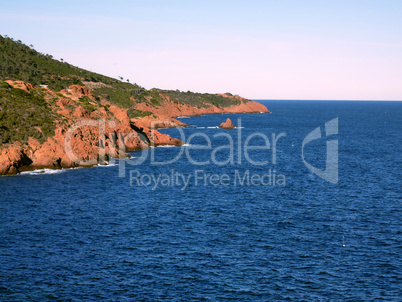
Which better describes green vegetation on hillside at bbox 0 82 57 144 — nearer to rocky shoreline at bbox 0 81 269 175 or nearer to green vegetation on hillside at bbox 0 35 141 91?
rocky shoreline at bbox 0 81 269 175

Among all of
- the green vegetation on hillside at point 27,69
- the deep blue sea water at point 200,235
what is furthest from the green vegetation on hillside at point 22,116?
the green vegetation on hillside at point 27,69

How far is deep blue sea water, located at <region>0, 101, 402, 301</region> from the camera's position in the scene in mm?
40000

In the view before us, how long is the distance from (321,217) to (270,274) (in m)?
21.5

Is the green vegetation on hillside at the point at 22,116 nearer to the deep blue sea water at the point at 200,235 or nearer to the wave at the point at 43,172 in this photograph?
the wave at the point at 43,172

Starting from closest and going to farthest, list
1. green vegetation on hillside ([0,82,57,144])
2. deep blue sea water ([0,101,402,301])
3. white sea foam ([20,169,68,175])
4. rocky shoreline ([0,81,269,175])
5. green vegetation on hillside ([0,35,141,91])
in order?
deep blue sea water ([0,101,402,301]), white sea foam ([20,169,68,175]), rocky shoreline ([0,81,269,175]), green vegetation on hillside ([0,82,57,144]), green vegetation on hillside ([0,35,141,91])

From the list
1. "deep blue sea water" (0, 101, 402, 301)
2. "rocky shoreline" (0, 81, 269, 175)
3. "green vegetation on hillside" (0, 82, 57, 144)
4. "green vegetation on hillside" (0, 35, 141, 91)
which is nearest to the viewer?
"deep blue sea water" (0, 101, 402, 301)

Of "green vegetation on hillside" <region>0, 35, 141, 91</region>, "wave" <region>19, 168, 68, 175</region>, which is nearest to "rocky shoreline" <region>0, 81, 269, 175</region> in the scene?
"wave" <region>19, 168, 68, 175</region>

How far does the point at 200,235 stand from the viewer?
5341cm

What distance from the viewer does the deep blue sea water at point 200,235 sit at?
40.0 meters

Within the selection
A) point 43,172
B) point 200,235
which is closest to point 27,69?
point 43,172

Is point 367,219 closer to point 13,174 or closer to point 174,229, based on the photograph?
point 174,229

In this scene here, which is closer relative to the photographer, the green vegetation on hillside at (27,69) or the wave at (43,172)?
the wave at (43,172)

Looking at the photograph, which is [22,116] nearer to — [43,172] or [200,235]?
[43,172]

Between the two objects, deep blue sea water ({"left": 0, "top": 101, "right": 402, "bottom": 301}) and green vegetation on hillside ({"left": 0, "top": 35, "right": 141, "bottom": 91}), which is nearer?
deep blue sea water ({"left": 0, "top": 101, "right": 402, "bottom": 301})
